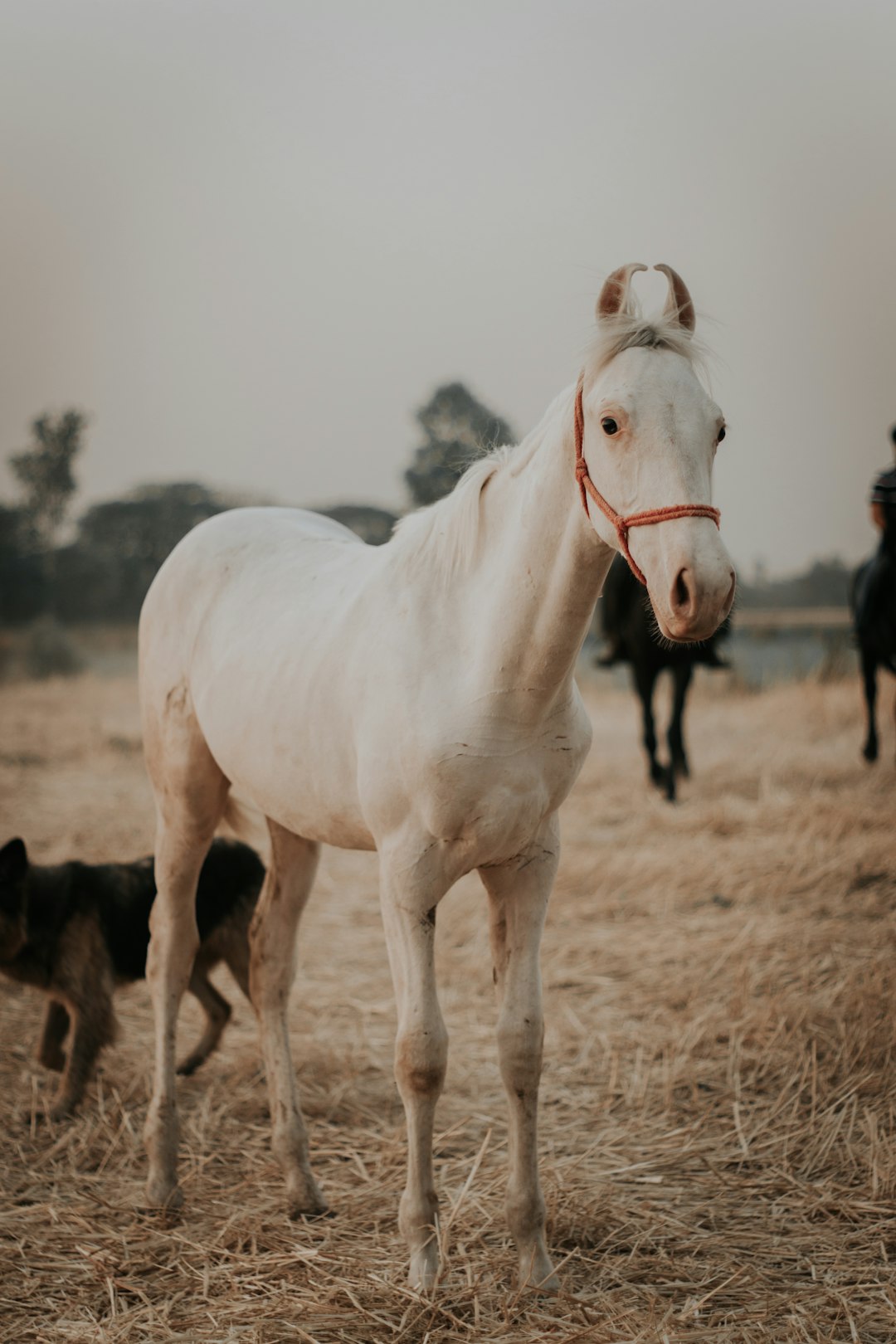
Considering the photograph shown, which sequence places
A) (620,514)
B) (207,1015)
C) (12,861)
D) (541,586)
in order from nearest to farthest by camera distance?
(620,514)
(541,586)
(12,861)
(207,1015)

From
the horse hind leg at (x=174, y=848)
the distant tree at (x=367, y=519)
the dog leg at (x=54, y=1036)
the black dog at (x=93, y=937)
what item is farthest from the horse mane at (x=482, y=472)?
the distant tree at (x=367, y=519)

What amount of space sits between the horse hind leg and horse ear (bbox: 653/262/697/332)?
5.08 feet

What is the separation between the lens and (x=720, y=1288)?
2.08 meters

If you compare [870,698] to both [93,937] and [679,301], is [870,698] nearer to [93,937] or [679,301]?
[93,937]

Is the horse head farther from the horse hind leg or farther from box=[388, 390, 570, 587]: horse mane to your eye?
the horse hind leg

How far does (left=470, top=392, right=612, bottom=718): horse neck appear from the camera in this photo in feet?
6.27

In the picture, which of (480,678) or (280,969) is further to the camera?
(280,969)

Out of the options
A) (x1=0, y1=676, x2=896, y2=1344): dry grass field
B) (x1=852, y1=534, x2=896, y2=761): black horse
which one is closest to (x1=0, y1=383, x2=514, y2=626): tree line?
(x1=852, y1=534, x2=896, y2=761): black horse

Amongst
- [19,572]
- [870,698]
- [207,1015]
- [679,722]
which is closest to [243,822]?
[207,1015]

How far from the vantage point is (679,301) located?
1874 millimetres

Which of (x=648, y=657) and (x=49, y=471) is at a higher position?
(x=49, y=471)

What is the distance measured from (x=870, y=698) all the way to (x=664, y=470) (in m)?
6.00

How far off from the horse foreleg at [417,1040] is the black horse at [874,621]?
5298mm

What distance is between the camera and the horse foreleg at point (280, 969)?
264 centimetres
